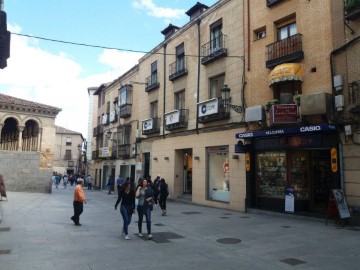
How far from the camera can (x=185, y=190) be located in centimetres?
2258

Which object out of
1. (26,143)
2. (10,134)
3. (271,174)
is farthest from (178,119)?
(10,134)

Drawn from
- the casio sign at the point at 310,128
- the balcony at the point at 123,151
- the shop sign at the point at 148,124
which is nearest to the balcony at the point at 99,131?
the balcony at the point at 123,151

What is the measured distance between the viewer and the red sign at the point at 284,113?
45.0 ft

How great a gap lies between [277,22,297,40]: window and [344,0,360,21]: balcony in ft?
8.77

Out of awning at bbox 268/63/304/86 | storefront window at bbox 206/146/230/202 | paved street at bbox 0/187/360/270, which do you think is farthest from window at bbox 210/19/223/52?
paved street at bbox 0/187/360/270

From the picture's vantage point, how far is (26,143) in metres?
28.8

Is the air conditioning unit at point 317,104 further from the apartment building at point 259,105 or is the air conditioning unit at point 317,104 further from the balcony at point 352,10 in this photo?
the balcony at point 352,10

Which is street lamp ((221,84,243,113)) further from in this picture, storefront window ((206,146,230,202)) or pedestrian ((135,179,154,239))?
pedestrian ((135,179,154,239))

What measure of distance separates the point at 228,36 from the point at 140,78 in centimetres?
1144

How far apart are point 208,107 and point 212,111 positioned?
51 cm

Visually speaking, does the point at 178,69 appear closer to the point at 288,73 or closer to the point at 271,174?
the point at 288,73

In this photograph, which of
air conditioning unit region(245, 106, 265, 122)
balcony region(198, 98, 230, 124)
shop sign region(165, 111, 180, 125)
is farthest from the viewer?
shop sign region(165, 111, 180, 125)

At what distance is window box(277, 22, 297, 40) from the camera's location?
15.0 meters

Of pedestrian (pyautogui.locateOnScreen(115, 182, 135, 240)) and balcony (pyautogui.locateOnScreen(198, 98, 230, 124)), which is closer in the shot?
pedestrian (pyautogui.locateOnScreen(115, 182, 135, 240))
